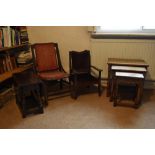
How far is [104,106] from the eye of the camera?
243 cm

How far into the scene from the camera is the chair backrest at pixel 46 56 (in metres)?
2.73

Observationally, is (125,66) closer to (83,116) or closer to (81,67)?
(81,67)

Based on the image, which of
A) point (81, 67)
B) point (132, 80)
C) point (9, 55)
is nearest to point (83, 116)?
point (132, 80)

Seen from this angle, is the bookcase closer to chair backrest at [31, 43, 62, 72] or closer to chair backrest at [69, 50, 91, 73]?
chair backrest at [31, 43, 62, 72]

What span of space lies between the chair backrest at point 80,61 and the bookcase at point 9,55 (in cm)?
83

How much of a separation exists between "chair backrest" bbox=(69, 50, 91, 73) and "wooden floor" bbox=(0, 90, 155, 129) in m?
0.54

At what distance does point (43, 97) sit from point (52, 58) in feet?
2.24

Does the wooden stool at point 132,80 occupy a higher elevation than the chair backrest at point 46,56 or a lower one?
lower

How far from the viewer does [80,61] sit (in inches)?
111

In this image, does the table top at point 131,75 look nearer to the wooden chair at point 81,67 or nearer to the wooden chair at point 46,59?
the wooden chair at point 81,67

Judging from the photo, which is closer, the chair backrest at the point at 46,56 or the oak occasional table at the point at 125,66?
the oak occasional table at the point at 125,66

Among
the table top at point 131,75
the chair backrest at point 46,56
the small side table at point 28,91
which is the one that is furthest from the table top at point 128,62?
the small side table at point 28,91

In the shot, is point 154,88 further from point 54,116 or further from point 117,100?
point 54,116
